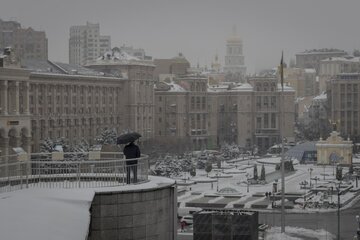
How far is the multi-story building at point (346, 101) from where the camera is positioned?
12850cm

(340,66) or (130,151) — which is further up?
(340,66)

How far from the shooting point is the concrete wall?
54.7ft

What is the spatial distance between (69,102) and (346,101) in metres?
48.3

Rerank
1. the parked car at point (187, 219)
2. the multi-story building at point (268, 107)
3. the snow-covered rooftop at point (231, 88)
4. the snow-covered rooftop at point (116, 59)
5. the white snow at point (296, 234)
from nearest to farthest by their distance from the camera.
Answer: the white snow at point (296, 234) < the parked car at point (187, 219) < the snow-covered rooftop at point (116, 59) < the multi-story building at point (268, 107) < the snow-covered rooftop at point (231, 88)

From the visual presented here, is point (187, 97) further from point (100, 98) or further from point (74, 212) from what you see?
point (74, 212)

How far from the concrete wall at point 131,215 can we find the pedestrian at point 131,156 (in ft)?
2.76

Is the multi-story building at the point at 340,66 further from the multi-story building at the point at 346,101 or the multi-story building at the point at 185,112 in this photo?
the multi-story building at the point at 185,112

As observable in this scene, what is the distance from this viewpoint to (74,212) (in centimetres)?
1568

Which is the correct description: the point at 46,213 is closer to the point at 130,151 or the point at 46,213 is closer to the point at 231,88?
the point at 130,151

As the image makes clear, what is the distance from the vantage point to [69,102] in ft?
323

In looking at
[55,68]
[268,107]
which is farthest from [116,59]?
[268,107]

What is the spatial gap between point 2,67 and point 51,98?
2217cm

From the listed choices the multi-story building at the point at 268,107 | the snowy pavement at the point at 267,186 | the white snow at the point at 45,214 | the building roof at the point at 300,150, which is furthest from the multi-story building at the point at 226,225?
the multi-story building at the point at 268,107

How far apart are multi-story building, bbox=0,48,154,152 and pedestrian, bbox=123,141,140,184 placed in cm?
5013
